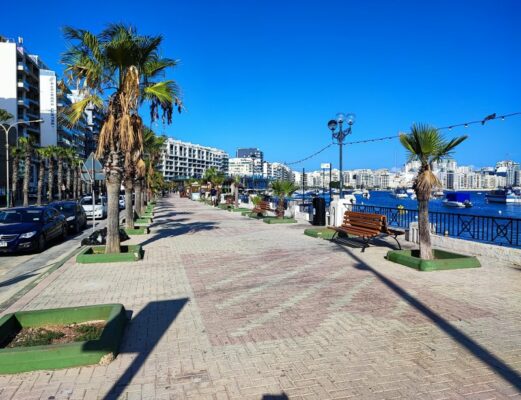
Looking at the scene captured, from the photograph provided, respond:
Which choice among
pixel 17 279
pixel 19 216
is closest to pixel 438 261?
pixel 17 279

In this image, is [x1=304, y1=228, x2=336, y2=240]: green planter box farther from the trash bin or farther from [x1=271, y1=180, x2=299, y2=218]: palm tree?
[x1=271, y1=180, x2=299, y2=218]: palm tree

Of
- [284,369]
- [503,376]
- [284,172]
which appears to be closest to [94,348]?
[284,369]

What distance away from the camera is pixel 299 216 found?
22.6 meters

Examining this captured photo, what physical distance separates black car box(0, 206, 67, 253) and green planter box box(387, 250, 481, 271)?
10.3 metres

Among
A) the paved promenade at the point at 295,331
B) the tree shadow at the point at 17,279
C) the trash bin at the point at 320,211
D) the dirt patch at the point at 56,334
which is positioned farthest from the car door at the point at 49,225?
the trash bin at the point at 320,211

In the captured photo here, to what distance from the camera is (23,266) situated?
10414 millimetres

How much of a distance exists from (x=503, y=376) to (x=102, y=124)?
9.58 metres

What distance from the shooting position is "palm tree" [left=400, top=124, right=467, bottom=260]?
345 inches

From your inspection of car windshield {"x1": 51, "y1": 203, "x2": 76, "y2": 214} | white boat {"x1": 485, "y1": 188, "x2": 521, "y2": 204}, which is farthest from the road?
white boat {"x1": 485, "y1": 188, "x2": 521, "y2": 204}

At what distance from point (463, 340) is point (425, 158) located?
511 cm

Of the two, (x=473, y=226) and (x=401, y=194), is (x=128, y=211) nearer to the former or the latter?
(x=473, y=226)

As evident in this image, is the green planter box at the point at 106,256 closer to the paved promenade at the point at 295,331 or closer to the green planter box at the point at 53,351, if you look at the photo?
the paved promenade at the point at 295,331

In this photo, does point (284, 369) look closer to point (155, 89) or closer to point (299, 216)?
point (155, 89)

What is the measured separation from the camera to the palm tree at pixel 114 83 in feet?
32.3
